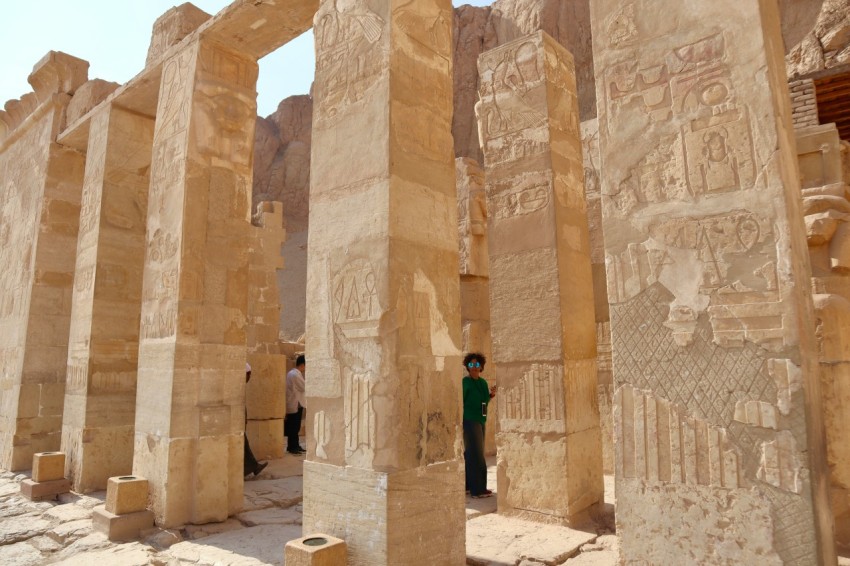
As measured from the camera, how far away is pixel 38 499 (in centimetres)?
514

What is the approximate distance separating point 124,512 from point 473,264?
16.7 feet

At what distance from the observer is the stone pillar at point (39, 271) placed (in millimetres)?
6457

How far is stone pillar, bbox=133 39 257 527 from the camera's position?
4363mm

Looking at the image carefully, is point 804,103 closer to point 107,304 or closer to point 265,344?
point 265,344

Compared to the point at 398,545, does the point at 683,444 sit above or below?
above

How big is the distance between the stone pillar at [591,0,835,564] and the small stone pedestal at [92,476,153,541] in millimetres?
3449

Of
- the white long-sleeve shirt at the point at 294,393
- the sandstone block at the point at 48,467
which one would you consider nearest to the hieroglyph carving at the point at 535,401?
the sandstone block at the point at 48,467

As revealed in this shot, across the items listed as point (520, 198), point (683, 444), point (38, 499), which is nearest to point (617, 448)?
point (683, 444)

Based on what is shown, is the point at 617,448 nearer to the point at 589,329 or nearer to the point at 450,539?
the point at 450,539

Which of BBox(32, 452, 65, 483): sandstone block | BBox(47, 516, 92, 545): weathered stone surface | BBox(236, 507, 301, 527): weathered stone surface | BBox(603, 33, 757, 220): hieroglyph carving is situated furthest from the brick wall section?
BBox(32, 452, 65, 483): sandstone block

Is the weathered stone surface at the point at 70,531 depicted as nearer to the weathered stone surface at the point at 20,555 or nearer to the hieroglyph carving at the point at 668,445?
the weathered stone surface at the point at 20,555

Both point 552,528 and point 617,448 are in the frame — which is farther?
point 552,528

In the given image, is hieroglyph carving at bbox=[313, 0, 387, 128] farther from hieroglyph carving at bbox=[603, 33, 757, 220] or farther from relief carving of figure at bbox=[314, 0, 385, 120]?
hieroglyph carving at bbox=[603, 33, 757, 220]

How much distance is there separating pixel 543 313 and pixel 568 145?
1.50 meters
